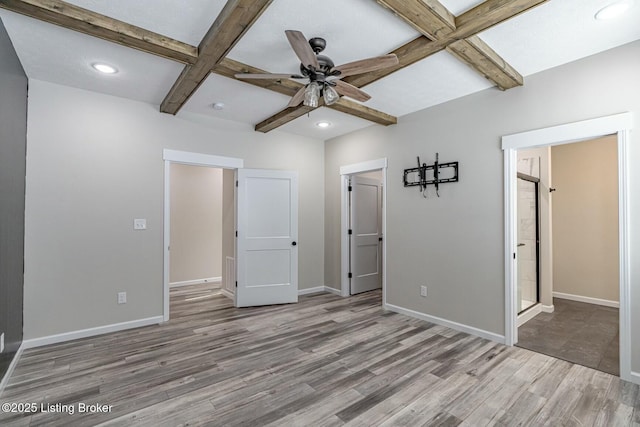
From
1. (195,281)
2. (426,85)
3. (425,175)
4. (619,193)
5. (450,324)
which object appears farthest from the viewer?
(195,281)

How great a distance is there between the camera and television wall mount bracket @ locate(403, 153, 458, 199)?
11.8 feet

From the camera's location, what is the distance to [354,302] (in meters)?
4.70

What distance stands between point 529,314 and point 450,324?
117 centimetres

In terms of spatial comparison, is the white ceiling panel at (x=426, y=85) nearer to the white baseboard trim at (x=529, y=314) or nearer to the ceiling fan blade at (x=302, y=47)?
the ceiling fan blade at (x=302, y=47)

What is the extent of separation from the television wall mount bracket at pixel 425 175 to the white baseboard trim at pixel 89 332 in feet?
11.7

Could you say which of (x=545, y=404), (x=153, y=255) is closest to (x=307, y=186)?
(x=153, y=255)

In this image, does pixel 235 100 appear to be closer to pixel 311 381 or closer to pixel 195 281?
pixel 311 381

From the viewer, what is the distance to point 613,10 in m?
2.03

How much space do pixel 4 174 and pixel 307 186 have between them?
3.63 m

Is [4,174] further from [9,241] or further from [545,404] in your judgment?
[545,404]

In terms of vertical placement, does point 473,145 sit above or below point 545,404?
above

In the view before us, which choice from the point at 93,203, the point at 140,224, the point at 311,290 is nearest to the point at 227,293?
the point at 311,290

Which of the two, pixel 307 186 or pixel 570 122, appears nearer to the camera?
pixel 570 122

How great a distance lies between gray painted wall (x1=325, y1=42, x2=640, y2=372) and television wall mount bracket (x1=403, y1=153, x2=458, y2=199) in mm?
77
